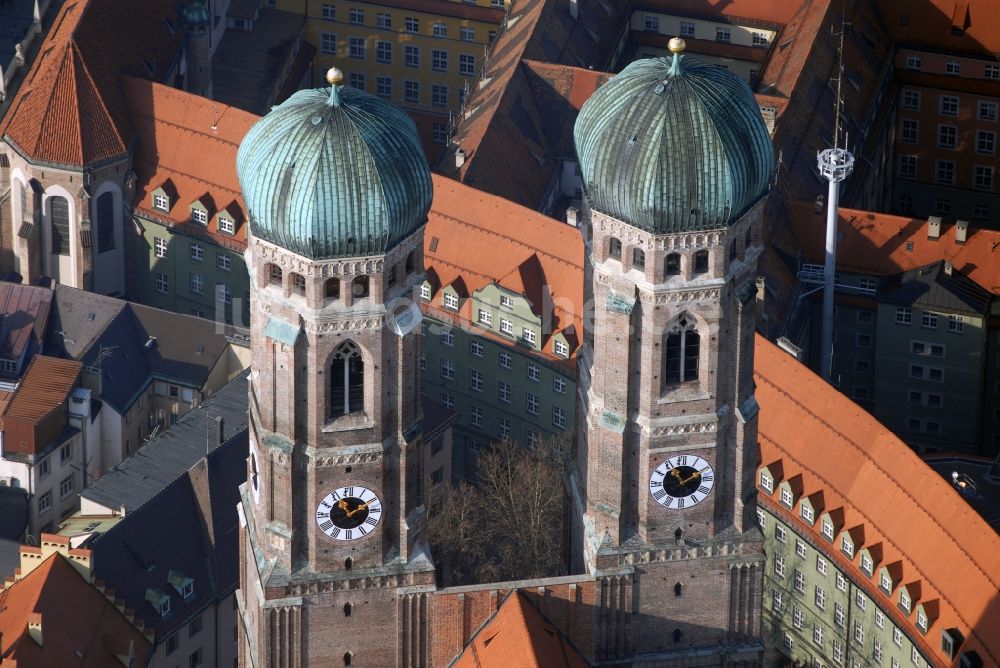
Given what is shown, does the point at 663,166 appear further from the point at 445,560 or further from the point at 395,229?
the point at 445,560

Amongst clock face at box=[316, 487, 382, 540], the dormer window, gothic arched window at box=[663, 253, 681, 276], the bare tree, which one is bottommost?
the dormer window

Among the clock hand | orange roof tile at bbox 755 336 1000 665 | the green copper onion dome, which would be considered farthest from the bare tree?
the green copper onion dome

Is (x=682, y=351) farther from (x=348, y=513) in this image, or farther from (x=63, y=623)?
(x=63, y=623)

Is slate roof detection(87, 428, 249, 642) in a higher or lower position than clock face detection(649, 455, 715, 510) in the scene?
lower

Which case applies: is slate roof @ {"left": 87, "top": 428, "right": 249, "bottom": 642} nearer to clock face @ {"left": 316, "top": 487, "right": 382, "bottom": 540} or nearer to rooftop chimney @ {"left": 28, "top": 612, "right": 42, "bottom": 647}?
rooftop chimney @ {"left": 28, "top": 612, "right": 42, "bottom": 647}

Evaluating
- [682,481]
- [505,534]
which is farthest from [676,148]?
[505,534]
